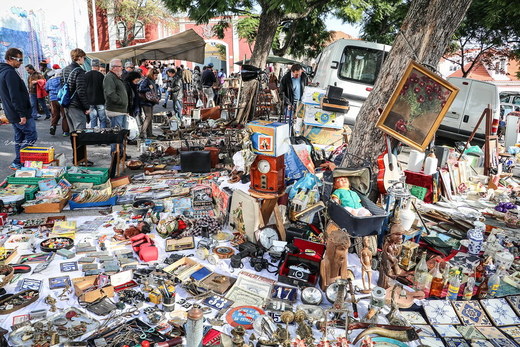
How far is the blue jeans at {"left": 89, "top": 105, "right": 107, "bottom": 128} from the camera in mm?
7157

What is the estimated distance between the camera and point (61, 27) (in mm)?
14164

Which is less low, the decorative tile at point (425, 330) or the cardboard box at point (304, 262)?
the cardboard box at point (304, 262)

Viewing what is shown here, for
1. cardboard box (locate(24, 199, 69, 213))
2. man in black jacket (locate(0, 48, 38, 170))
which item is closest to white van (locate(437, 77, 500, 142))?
cardboard box (locate(24, 199, 69, 213))

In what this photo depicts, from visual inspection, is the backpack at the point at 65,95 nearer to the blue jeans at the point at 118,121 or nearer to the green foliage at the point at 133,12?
the blue jeans at the point at 118,121

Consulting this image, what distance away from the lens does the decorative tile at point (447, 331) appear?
2504 mm

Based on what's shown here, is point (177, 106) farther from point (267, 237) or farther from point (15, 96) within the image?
point (267, 237)

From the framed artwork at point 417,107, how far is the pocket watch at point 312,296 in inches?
77.4

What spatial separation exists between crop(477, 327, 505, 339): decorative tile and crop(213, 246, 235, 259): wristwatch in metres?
2.03

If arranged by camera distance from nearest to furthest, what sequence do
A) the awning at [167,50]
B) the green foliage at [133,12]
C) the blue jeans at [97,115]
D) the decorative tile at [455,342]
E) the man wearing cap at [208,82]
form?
the decorative tile at [455,342], the blue jeans at [97,115], the awning at [167,50], the man wearing cap at [208,82], the green foliage at [133,12]

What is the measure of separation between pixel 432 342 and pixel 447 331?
211 millimetres

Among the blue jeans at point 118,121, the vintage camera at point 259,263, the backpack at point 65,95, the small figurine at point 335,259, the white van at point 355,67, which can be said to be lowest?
the vintage camera at point 259,263

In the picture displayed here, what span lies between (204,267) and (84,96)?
4.67m

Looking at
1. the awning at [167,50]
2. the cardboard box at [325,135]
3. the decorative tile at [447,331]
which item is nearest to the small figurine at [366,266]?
the decorative tile at [447,331]

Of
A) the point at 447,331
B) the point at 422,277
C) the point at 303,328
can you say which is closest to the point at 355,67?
the point at 422,277
